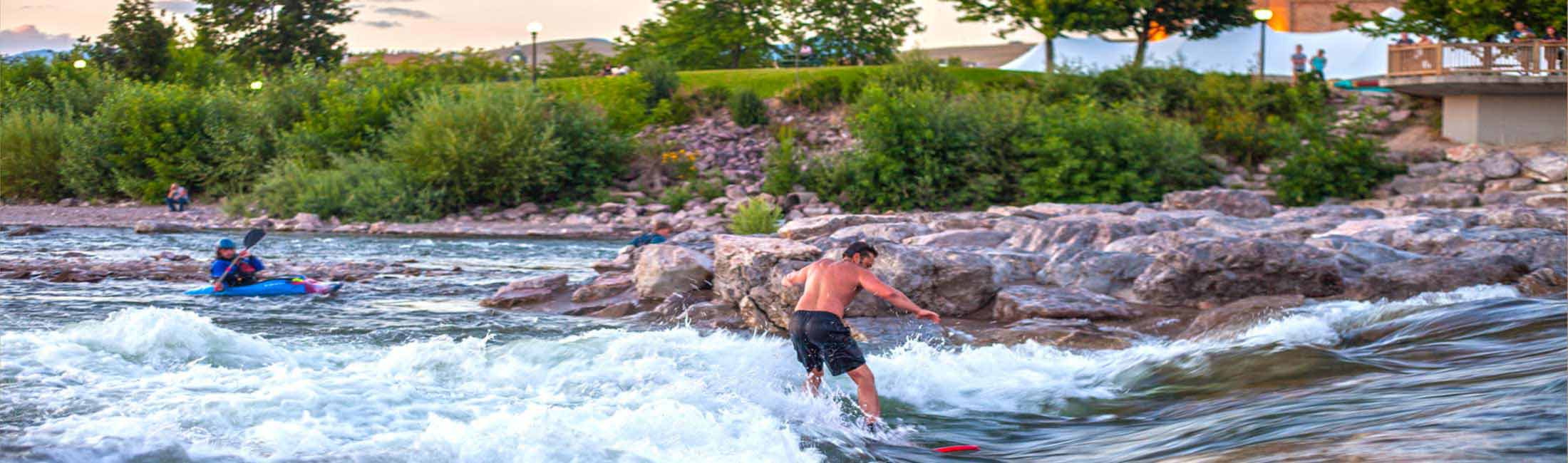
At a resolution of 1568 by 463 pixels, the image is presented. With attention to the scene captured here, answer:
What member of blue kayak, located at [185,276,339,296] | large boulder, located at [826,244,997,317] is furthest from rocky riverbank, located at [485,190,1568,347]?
blue kayak, located at [185,276,339,296]

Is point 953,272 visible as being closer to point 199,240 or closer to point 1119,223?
point 1119,223

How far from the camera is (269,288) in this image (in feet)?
48.6

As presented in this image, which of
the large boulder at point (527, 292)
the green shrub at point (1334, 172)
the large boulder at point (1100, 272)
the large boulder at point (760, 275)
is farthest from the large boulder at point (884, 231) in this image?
the green shrub at point (1334, 172)

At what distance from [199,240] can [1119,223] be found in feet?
56.6

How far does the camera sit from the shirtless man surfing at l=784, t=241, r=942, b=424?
26.6 ft

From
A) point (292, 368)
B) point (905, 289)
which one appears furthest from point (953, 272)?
point (292, 368)

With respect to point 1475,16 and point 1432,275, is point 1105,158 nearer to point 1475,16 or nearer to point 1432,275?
point 1475,16

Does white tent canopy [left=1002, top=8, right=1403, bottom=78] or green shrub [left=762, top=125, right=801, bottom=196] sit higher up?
white tent canopy [left=1002, top=8, right=1403, bottom=78]

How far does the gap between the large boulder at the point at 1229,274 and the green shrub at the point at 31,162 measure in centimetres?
3217

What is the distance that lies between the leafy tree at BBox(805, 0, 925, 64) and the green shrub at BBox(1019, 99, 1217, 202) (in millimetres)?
19428

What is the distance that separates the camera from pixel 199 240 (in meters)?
24.2

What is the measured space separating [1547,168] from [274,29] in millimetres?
44361

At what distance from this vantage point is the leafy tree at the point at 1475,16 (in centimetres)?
2991

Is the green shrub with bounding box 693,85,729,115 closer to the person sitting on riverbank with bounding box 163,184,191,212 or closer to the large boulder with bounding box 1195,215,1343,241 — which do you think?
the person sitting on riverbank with bounding box 163,184,191,212
